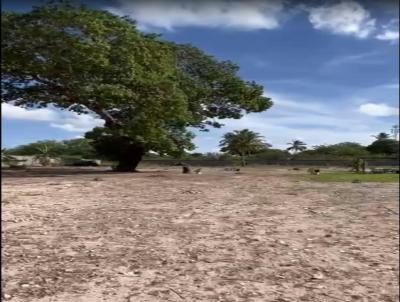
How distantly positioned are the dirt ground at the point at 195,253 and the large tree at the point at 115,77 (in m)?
2.18

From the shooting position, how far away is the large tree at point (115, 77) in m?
12.4

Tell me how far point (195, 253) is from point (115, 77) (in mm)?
13715

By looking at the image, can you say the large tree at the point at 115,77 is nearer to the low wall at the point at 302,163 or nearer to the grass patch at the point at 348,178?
the grass patch at the point at 348,178

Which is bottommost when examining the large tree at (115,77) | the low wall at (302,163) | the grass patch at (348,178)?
the grass patch at (348,178)

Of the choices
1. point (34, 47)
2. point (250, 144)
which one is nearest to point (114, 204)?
point (34, 47)

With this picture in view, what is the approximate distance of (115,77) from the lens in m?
18.6

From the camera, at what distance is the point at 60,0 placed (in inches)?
700

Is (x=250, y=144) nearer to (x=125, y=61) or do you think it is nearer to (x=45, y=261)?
(x=125, y=61)

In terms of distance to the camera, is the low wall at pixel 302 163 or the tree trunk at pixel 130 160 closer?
the tree trunk at pixel 130 160

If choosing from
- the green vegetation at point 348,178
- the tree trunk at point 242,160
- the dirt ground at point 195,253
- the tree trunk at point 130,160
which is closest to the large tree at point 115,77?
the tree trunk at point 130,160

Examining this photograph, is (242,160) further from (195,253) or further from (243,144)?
(195,253)

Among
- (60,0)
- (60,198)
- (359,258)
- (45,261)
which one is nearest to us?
(45,261)

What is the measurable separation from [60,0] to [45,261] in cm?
1455

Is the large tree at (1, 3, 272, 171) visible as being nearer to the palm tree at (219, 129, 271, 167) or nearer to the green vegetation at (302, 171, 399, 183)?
the green vegetation at (302, 171, 399, 183)
